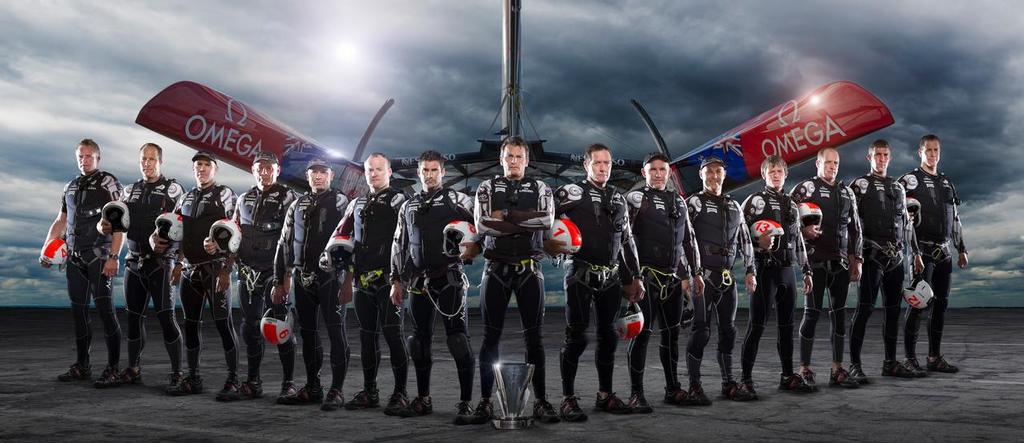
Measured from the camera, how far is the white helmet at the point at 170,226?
7688mm

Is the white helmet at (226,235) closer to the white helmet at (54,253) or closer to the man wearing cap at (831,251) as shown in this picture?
the white helmet at (54,253)

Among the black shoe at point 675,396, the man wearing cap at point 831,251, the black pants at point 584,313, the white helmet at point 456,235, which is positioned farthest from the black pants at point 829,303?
the white helmet at point 456,235

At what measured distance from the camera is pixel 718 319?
7.26 meters

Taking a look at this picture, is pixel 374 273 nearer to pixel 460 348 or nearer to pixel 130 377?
pixel 460 348

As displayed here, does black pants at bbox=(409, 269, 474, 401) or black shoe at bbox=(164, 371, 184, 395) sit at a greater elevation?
black pants at bbox=(409, 269, 474, 401)

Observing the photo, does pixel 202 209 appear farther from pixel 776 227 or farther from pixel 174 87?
pixel 174 87

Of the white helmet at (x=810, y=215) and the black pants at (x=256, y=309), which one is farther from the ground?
the white helmet at (x=810, y=215)

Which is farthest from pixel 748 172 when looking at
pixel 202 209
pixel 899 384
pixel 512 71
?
pixel 202 209

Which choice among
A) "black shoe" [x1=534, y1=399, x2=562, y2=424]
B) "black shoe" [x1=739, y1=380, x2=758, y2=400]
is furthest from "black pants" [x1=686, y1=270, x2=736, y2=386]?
"black shoe" [x1=534, y1=399, x2=562, y2=424]

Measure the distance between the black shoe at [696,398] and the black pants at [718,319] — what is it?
0.05m

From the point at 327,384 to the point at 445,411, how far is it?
2.53m

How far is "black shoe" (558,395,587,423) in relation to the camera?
19.7 feet

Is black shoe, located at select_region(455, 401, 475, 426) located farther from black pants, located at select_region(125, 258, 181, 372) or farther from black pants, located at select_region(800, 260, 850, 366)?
black pants, located at select_region(800, 260, 850, 366)

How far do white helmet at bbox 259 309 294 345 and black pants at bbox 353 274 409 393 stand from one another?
80 centimetres
